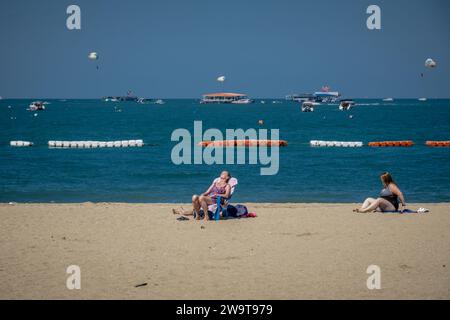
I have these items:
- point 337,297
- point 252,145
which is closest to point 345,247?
point 337,297

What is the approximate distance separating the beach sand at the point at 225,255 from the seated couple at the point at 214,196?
19.5 inches

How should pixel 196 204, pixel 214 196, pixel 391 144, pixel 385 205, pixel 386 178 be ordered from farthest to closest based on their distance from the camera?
pixel 391 144 < pixel 385 205 < pixel 386 178 < pixel 214 196 < pixel 196 204

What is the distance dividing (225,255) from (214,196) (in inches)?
134

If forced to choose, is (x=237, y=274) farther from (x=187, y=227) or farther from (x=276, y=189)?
(x=276, y=189)

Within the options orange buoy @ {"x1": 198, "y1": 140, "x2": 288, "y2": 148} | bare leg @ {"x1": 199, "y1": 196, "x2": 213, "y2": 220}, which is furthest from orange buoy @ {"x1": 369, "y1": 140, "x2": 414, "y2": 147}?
bare leg @ {"x1": 199, "y1": 196, "x2": 213, "y2": 220}

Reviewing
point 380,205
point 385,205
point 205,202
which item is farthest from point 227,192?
point 385,205

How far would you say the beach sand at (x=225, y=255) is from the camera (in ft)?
27.4

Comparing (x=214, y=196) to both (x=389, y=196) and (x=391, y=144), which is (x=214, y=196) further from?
(x=391, y=144)

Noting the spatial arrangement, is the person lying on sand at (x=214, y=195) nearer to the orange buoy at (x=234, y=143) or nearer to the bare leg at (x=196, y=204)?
the bare leg at (x=196, y=204)

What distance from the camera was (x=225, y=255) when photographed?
1034 centimetres

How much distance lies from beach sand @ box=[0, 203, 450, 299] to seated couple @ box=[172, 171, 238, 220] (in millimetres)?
Result: 496

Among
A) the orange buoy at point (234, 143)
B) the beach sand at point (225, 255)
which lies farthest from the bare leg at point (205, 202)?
the orange buoy at point (234, 143)

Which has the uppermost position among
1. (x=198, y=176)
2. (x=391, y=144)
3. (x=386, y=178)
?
(x=391, y=144)

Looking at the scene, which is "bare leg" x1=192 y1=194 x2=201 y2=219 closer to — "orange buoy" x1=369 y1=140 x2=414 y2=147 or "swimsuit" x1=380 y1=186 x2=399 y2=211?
"swimsuit" x1=380 y1=186 x2=399 y2=211
